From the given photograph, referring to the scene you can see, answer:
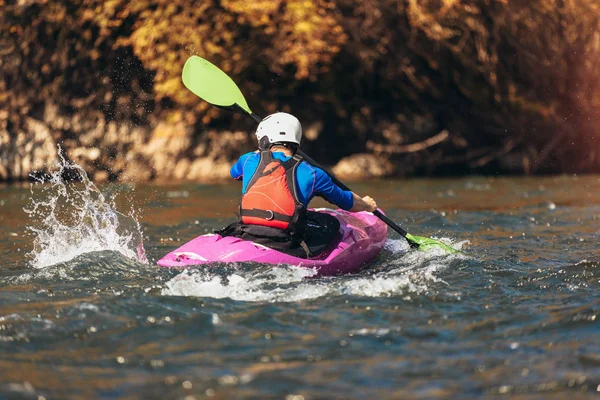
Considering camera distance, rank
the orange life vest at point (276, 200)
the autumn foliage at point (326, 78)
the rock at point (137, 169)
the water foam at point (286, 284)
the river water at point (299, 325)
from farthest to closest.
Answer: the rock at point (137, 169), the autumn foliage at point (326, 78), the orange life vest at point (276, 200), the water foam at point (286, 284), the river water at point (299, 325)

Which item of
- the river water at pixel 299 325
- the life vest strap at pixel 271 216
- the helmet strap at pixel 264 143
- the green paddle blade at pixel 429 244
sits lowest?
the river water at pixel 299 325

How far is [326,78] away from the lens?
13.6m

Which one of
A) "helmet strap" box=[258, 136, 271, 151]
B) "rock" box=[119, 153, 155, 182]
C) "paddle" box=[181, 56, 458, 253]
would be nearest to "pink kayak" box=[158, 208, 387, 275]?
"helmet strap" box=[258, 136, 271, 151]

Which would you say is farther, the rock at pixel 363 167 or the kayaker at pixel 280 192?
the rock at pixel 363 167

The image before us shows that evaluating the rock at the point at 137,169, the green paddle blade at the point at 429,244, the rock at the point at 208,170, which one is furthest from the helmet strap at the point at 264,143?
the rock at the point at 137,169

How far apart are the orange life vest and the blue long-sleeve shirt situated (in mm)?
54

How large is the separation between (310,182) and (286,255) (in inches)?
20.9

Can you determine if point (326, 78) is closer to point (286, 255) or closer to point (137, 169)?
point (137, 169)

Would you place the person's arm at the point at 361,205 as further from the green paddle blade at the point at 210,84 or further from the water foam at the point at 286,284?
the green paddle blade at the point at 210,84

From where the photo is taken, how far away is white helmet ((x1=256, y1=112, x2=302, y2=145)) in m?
5.72

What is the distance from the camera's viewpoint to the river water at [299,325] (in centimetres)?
341

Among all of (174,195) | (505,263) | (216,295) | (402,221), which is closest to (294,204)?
(216,295)

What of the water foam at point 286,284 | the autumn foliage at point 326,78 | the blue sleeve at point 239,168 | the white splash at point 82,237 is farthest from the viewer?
the autumn foliage at point 326,78

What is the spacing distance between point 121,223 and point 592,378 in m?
5.57
